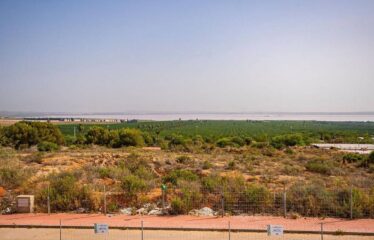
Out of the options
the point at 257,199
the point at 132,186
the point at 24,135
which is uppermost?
the point at 24,135

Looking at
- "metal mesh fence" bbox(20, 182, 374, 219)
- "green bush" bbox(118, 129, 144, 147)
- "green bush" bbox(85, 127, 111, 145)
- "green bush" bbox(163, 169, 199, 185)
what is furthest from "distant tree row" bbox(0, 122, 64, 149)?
"metal mesh fence" bbox(20, 182, 374, 219)

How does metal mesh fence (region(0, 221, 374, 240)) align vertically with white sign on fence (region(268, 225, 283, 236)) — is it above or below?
below

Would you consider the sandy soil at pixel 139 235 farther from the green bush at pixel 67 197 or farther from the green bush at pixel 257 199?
the green bush at pixel 257 199

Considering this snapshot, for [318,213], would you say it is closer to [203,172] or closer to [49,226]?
[49,226]

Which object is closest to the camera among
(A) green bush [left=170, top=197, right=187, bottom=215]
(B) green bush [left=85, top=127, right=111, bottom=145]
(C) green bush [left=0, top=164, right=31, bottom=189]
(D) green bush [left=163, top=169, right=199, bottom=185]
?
(A) green bush [left=170, top=197, right=187, bottom=215]

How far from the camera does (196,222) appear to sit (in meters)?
14.9

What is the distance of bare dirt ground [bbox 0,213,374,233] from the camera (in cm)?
1398

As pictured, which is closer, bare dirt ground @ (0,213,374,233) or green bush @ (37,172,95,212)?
bare dirt ground @ (0,213,374,233)

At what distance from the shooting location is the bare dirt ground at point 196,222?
550 inches

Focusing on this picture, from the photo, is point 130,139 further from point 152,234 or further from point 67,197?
point 152,234

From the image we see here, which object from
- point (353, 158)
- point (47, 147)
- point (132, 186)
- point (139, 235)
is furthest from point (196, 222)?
point (47, 147)

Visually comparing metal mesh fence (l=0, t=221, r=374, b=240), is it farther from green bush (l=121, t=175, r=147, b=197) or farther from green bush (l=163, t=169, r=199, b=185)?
green bush (l=163, t=169, r=199, b=185)

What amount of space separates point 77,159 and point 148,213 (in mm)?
20456

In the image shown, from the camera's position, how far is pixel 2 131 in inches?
2117
